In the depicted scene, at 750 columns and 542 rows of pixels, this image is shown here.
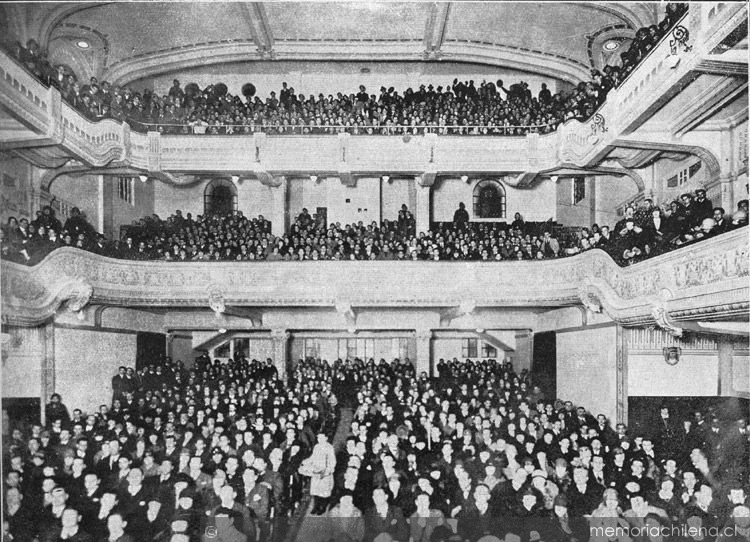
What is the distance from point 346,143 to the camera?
40.1ft

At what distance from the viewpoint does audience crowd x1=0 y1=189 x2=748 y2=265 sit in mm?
9438

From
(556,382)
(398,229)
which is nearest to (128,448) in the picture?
(398,229)

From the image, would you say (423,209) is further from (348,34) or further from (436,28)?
(348,34)

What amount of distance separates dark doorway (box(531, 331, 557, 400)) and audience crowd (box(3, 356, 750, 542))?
3.18 metres

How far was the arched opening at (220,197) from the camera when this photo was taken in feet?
49.0

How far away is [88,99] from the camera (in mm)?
10062

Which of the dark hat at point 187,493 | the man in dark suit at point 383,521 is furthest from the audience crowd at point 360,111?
the man in dark suit at point 383,521

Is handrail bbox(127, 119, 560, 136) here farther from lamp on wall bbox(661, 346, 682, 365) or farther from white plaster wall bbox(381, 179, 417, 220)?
lamp on wall bbox(661, 346, 682, 365)

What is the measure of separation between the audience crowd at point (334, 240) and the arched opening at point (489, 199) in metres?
1.49

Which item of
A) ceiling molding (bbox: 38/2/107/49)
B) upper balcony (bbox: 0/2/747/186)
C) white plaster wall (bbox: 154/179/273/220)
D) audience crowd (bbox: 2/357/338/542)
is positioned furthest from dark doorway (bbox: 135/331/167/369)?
ceiling molding (bbox: 38/2/107/49)

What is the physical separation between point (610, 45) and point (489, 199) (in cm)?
473

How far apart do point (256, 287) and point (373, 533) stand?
6.79 m

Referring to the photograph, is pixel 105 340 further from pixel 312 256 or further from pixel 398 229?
pixel 398 229

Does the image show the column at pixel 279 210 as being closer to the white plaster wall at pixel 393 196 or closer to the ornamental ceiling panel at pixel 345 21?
the white plaster wall at pixel 393 196
